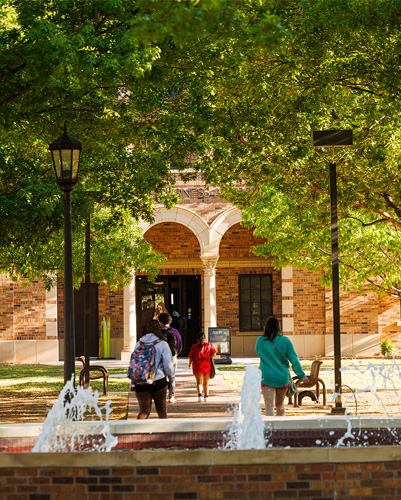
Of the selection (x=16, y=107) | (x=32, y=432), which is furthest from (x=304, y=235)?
(x=32, y=432)

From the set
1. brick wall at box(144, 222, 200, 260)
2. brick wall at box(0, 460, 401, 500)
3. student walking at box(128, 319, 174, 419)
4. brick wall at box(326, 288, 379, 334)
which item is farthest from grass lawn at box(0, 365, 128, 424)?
brick wall at box(326, 288, 379, 334)

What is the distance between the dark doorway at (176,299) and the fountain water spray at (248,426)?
2149 cm

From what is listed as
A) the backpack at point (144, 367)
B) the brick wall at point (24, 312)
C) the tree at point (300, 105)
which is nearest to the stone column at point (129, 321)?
the brick wall at point (24, 312)

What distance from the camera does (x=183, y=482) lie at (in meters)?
5.18

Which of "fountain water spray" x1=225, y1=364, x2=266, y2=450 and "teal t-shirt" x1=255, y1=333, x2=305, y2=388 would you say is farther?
"teal t-shirt" x1=255, y1=333, x2=305, y2=388

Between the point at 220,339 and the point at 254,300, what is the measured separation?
468 cm

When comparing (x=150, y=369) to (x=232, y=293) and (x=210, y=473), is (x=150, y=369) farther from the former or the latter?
(x=232, y=293)

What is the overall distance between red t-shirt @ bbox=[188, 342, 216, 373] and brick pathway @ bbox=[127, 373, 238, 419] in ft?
2.08

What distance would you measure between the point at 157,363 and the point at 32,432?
2.89m

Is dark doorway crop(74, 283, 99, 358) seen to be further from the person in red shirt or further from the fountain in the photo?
the fountain

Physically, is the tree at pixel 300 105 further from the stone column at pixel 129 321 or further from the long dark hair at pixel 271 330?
the stone column at pixel 129 321

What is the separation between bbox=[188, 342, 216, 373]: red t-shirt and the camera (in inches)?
524

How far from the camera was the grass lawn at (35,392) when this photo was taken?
1204 centimetres

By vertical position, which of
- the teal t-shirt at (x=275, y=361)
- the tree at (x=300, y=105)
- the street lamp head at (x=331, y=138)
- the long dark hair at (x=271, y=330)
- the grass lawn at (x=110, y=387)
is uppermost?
the tree at (x=300, y=105)
